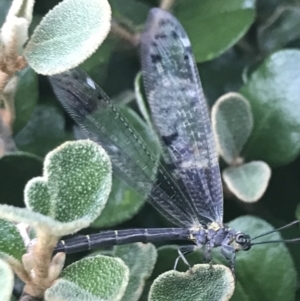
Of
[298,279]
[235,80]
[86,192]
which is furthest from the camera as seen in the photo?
[235,80]

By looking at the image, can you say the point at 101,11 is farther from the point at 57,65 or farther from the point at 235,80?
the point at 235,80

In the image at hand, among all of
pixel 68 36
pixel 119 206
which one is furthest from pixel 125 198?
pixel 68 36

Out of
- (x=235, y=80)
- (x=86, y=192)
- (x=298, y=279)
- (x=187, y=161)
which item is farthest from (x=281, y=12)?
(x=86, y=192)

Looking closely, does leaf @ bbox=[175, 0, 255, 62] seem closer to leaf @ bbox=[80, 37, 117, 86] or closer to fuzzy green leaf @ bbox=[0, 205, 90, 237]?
leaf @ bbox=[80, 37, 117, 86]

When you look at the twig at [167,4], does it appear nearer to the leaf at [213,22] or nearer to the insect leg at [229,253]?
the leaf at [213,22]

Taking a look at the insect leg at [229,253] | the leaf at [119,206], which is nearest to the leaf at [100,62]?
the leaf at [119,206]

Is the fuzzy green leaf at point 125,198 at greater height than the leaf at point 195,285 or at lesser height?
greater
